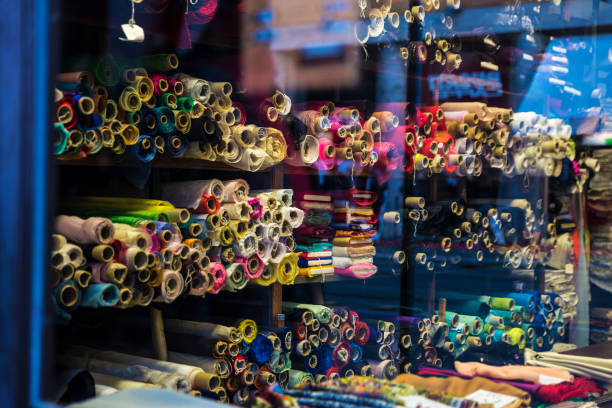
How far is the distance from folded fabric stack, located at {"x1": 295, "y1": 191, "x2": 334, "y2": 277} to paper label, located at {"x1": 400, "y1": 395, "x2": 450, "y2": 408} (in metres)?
1.85

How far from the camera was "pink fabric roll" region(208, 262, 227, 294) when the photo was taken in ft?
10.3

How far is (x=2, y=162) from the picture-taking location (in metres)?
1.58

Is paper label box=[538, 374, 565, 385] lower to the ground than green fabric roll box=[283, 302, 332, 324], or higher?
lower

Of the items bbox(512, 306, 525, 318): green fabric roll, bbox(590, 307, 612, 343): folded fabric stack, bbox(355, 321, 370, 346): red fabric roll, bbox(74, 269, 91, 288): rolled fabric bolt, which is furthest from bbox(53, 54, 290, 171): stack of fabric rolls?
bbox(590, 307, 612, 343): folded fabric stack

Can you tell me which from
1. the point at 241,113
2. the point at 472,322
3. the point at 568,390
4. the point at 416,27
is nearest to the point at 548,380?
the point at 568,390

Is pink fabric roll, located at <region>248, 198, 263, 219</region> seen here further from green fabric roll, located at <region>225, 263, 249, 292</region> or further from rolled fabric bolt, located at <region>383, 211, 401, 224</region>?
rolled fabric bolt, located at <region>383, 211, 401, 224</region>

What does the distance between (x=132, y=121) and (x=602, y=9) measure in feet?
14.1

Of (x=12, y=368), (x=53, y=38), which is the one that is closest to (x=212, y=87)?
(x=53, y=38)

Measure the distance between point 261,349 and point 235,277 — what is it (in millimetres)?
426

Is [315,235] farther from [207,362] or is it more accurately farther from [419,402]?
[419,402]

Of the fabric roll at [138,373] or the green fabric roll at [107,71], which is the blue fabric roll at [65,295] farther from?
the green fabric roll at [107,71]

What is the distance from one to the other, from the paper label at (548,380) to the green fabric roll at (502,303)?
2205mm

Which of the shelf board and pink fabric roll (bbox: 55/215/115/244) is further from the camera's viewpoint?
the shelf board

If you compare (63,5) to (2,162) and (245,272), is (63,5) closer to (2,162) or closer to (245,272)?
(2,162)
